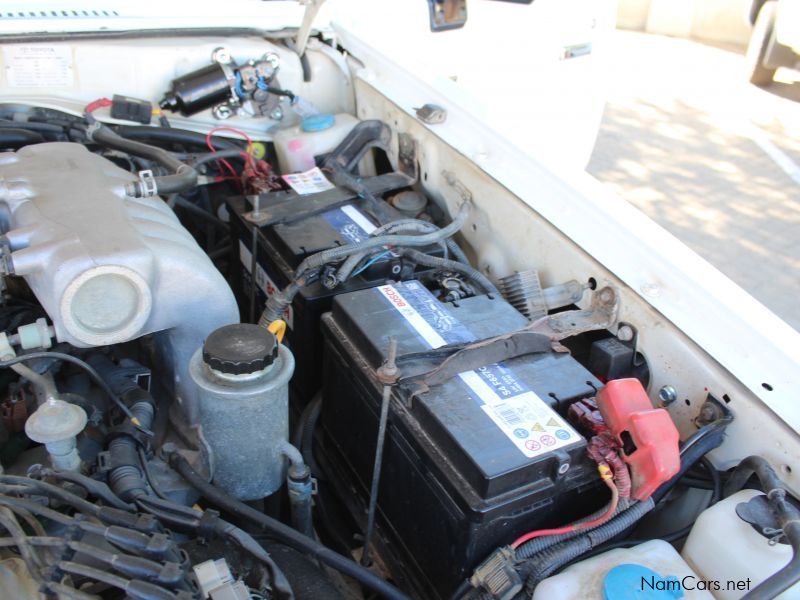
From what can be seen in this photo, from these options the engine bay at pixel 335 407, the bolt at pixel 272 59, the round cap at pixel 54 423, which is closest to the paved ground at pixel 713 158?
the engine bay at pixel 335 407

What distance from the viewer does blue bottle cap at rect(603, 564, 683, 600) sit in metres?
0.87

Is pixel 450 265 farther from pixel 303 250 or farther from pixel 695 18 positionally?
pixel 695 18

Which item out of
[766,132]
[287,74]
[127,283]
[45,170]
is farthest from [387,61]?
[766,132]

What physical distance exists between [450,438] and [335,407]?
373 millimetres

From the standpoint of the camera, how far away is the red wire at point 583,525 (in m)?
0.94

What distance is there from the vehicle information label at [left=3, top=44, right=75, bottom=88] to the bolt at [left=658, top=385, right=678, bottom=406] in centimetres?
147

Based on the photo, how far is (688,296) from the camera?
3.60 ft

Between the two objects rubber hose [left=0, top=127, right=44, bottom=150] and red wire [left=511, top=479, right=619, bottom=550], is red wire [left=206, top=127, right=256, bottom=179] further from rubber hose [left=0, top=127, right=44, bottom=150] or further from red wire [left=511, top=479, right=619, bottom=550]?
red wire [left=511, top=479, right=619, bottom=550]

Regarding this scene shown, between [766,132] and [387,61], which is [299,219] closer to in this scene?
[387,61]

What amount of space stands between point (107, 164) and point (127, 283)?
0.43 m

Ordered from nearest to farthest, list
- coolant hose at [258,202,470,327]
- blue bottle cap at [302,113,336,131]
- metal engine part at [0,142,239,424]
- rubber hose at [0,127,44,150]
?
metal engine part at [0,142,239,424], coolant hose at [258,202,470,327], rubber hose at [0,127,44,150], blue bottle cap at [302,113,336,131]

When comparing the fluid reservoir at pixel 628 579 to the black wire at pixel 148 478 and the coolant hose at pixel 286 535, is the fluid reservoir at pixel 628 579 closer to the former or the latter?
the coolant hose at pixel 286 535

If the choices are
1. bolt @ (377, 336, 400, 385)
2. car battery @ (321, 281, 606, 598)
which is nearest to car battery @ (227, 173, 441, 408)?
car battery @ (321, 281, 606, 598)

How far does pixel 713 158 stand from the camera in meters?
4.32
